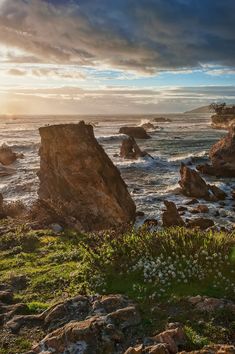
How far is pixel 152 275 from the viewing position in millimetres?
10312

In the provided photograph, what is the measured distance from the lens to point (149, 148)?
6675cm

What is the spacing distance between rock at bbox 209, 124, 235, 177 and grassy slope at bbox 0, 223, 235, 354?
29.1 metres

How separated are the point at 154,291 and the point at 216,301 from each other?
4.45ft

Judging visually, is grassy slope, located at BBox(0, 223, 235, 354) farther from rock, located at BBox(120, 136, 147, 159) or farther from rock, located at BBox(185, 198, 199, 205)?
rock, located at BBox(120, 136, 147, 159)

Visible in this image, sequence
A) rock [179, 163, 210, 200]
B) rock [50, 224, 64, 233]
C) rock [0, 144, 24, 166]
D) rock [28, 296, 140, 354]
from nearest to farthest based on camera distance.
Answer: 1. rock [28, 296, 140, 354]
2. rock [50, 224, 64, 233]
3. rock [179, 163, 210, 200]
4. rock [0, 144, 24, 166]

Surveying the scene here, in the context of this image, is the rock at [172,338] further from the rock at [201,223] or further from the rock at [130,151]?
A: the rock at [130,151]

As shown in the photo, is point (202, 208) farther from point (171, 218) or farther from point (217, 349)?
point (217, 349)

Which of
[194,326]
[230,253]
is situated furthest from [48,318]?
[230,253]

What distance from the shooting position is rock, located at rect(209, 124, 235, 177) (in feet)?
134

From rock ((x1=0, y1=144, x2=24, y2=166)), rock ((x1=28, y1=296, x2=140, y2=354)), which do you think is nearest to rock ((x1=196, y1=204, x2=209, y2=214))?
rock ((x1=28, y1=296, x2=140, y2=354))

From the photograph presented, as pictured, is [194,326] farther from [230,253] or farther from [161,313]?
[230,253]

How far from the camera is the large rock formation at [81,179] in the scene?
2381cm

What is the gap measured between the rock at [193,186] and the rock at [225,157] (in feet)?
26.7

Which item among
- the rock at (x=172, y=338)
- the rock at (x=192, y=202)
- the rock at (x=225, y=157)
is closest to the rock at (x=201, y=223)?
the rock at (x=192, y=202)
